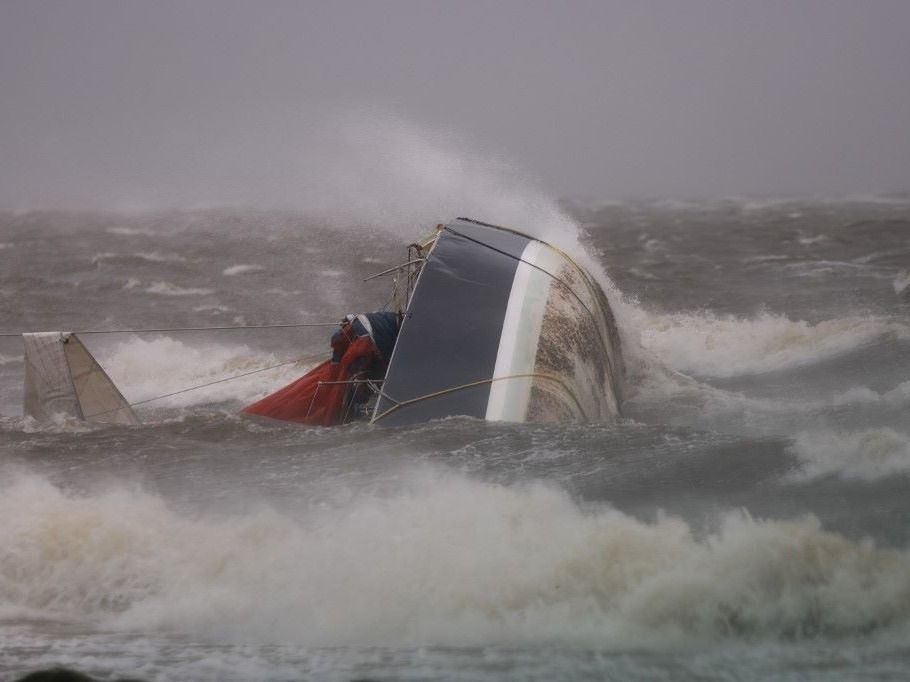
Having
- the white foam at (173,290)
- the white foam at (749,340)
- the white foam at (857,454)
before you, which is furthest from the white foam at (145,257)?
the white foam at (857,454)

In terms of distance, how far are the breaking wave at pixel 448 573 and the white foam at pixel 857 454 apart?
0.70 metres

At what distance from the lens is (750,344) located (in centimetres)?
1091

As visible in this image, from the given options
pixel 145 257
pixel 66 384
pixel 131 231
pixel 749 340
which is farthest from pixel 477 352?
pixel 131 231

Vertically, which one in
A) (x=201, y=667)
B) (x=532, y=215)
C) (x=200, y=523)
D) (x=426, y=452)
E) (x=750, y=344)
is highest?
(x=532, y=215)

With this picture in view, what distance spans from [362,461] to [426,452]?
1.20 feet

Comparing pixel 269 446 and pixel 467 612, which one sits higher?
pixel 269 446

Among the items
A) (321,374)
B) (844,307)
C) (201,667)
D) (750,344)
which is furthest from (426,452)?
(844,307)

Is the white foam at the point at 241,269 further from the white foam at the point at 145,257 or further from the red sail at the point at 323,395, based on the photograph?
the red sail at the point at 323,395

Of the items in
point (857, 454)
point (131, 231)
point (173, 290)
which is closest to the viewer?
point (857, 454)

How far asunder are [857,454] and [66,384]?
512 cm

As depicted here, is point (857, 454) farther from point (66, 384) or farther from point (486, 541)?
point (66, 384)

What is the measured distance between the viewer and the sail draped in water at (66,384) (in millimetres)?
7552

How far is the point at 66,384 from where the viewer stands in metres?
7.65

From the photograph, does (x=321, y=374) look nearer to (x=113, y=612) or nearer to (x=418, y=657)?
(x=113, y=612)
